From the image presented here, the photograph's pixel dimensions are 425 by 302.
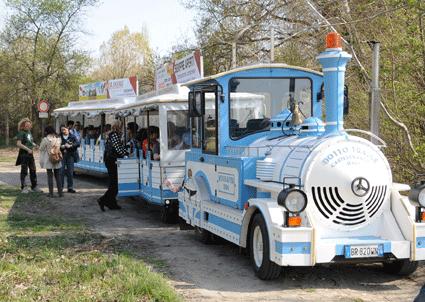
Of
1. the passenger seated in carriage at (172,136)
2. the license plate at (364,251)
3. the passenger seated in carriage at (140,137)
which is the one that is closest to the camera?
the license plate at (364,251)

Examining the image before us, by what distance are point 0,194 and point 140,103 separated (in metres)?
4.68

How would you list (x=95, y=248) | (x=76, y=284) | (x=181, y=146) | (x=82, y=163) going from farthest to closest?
(x=82, y=163), (x=181, y=146), (x=95, y=248), (x=76, y=284)

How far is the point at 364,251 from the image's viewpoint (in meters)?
5.41

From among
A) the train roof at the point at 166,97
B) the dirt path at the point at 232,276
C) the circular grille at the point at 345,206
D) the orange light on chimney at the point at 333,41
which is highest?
the orange light on chimney at the point at 333,41

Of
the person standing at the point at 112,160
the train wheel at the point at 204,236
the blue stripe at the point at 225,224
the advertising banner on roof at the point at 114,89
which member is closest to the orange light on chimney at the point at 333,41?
the blue stripe at the point at 225,224

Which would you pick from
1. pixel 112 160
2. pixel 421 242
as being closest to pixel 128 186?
pixel 112 160

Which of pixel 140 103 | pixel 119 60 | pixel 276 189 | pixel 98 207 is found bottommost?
pixel 98 207

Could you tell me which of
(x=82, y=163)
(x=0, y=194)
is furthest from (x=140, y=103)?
(x=82, y=163)

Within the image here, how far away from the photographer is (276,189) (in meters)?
5.66

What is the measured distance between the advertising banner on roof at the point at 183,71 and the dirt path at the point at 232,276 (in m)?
5.63

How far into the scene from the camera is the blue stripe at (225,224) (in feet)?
21.2

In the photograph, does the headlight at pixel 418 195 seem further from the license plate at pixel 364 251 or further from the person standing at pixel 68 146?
the person standing at pixel 68 146

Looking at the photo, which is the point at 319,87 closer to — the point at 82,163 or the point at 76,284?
the point at 76,284

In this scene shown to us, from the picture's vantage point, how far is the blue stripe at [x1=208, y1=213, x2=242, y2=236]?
6449 millimetres
